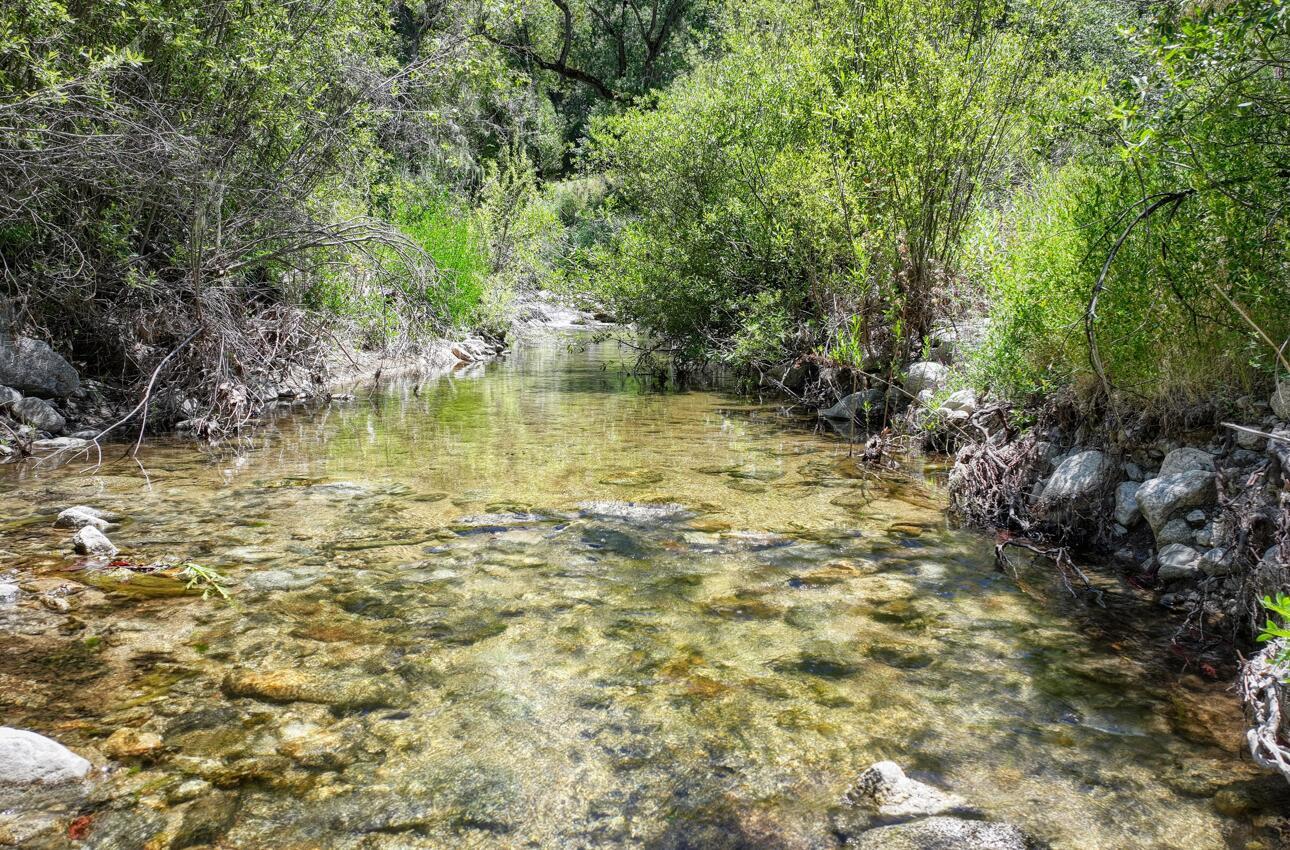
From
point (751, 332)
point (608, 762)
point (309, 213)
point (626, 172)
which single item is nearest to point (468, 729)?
point (608, 762)

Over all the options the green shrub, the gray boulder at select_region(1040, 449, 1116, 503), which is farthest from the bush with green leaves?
the gray boulder at select_region(1040, 449, 1116, 503)

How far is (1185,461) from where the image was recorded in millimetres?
5059

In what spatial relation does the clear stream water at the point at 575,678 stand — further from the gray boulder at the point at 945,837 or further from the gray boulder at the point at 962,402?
the gray boulder at the point at 962,402

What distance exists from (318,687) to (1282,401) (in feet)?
16.9

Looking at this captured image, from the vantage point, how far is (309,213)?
10781 millimetres

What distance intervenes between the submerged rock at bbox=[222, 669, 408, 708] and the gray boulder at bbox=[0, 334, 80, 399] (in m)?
6.79

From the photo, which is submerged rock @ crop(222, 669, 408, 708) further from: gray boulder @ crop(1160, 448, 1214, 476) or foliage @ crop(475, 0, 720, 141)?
foliage @ crop(475, 0, 720, 141)

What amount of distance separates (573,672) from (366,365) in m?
13.3

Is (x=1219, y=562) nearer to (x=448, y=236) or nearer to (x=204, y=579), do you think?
(x=204, y=579)

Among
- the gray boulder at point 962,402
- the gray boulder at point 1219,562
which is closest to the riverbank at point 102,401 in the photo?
the gray boulder at point 962,402

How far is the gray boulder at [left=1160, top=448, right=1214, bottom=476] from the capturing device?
4.94 m

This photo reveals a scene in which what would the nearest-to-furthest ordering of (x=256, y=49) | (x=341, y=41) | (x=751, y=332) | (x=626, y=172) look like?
1. (x=256, y=49)
2. (x=341, y=41)
3. (x=751, y=332)
4. (x=626, y=172)

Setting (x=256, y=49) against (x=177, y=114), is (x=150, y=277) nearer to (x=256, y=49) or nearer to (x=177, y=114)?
(x=177, y=114)

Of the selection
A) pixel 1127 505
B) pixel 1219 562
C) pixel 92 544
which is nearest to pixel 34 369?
pixel 92 544
